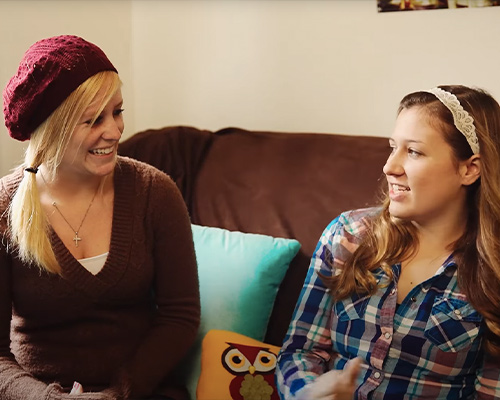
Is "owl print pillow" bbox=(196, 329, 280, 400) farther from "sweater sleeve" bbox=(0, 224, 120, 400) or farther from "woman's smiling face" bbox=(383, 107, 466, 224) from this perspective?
"woman's smiling face" bbox=(383, 107, 466, 224)

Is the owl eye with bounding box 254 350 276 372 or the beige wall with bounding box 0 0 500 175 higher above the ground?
the beige wall with bounding box 0 0 500 175

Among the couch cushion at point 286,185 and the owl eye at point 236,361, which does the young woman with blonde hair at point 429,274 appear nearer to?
the owl eye at point 236,361

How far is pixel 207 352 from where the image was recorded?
5.30 ft

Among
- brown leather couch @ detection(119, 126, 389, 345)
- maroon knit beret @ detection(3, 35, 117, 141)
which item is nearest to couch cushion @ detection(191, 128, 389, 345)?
brown leather couch @ detection(119, 126, 389, 345)

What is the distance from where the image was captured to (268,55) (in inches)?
86.7

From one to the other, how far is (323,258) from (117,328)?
51cm

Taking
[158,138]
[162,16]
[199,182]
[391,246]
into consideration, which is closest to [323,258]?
[391,246]

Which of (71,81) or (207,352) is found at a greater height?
(71,81)

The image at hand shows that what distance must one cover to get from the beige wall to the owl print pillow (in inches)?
32.1

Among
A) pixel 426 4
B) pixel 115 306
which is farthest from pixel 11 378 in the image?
pixel 426 4

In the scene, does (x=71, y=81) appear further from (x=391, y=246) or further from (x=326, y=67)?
(x=326, y=67)

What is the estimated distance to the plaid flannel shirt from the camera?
4.45ft

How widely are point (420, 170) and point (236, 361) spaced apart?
64cm

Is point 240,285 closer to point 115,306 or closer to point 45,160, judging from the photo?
point 115,306
